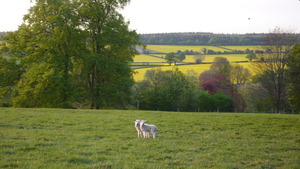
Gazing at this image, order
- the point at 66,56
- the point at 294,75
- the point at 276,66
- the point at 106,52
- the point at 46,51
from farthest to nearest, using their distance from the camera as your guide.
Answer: the point at 276,66 < the point at 294,75 < the point at 106,52 < the point at 66,56 < the point at 46,51

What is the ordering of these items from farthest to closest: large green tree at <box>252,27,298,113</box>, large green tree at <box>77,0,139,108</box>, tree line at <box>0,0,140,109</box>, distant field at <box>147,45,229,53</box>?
distant field at <box>147,45,229,53</box>
large green tree at <box>252,27,298,113</box>
large green tree at <box>77,0,139,108</box>
tree line at <box>0,0,140,109</box>

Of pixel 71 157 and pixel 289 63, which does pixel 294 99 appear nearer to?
pixel 289 63

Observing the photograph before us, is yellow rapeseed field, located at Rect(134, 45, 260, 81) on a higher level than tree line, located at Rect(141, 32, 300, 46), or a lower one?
lower

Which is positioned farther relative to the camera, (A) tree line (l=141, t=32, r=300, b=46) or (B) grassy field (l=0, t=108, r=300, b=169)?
(A) tree line (l=141, t=32, r=300, b=46)

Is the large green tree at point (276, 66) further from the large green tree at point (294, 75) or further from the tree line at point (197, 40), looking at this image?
the tree line at point (197, 40)

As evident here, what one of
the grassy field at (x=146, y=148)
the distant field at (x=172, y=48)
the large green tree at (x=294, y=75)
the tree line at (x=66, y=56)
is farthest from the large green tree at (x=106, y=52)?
the distant field at (x=172, y=48)

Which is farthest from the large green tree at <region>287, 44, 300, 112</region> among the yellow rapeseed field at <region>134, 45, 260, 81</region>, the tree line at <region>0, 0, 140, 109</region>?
the yellow rapeseed field at <region>134, 45, 260, 81</region>

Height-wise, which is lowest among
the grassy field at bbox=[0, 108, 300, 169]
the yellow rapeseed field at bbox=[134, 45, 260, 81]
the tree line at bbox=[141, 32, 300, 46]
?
the grassy field at bbox=[0, 108, 300, 169]

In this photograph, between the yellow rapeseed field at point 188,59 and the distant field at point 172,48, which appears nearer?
the yellow rapeseed field at point 188,59

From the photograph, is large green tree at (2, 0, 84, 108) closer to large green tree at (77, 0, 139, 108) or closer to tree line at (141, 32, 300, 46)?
large green tree at (77, 0, 139, 108)

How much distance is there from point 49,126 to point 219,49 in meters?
107

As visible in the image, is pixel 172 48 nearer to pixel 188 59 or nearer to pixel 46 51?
pixel 188 59

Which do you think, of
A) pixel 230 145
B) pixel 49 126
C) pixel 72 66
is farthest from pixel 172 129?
pixel 72 66

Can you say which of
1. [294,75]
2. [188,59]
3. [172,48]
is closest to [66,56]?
[294,75]
